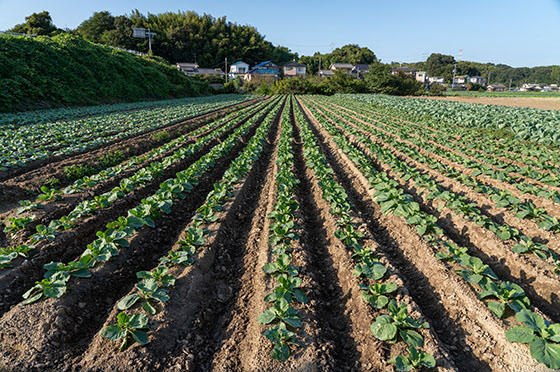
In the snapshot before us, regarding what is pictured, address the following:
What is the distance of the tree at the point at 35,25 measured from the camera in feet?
177

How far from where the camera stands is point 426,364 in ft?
8.54

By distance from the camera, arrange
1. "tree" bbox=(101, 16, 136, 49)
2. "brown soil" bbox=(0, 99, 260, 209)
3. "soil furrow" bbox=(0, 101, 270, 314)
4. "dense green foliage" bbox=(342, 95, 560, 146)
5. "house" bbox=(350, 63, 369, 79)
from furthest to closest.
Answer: "house" bbox=(350, 63, 369, 79), "tree" bbox=(101, 16, 136, 49), "dense green foliage" bbox=(342, 95, 560, 146), "brown soil" bbox=(0, 99, 260, 209), "soil furrow" bbox=(0, 101, 270, 314)

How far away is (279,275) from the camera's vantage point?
3.79 metres

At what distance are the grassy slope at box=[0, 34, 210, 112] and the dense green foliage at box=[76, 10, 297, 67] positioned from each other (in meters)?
46.6

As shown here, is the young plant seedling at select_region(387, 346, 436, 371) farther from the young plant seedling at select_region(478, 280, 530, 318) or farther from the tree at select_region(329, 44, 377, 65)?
the tree at select_region(329, 44, 377, 65)

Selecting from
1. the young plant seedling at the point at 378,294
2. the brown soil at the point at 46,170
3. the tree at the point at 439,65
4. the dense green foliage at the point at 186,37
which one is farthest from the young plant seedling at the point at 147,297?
the tree at the point at 439,65

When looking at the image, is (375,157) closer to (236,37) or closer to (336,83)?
(336,83)

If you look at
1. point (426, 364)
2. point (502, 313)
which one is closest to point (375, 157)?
point (502, 313)

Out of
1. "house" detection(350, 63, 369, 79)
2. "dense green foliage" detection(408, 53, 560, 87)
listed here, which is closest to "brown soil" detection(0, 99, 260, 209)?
"house" detection(350, 63, 369, 79)

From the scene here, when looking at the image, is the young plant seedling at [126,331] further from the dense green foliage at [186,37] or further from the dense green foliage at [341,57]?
the dense green foliage at [341,57]

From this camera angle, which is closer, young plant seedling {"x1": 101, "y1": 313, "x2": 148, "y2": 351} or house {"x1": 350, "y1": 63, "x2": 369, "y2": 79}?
young plant seedling {"x1": 101, "y1": 313, "x2": 148, "y2": 351}

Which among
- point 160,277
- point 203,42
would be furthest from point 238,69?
point 160,277

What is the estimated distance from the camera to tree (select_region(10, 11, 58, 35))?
2122 inches

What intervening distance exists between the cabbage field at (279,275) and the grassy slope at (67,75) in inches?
724
